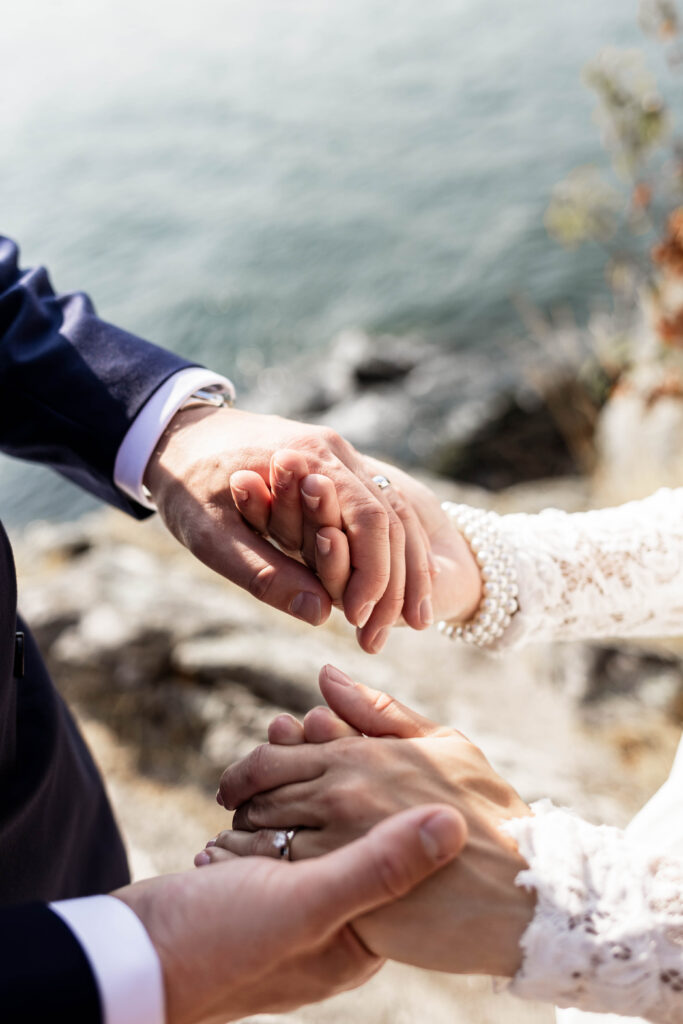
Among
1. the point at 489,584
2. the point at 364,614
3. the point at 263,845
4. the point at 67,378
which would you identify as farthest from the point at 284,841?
the point at 67,378

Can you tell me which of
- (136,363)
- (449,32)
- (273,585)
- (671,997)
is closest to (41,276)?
(136,363)

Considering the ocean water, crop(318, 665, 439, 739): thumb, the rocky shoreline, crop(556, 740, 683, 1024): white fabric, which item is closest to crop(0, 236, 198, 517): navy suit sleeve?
crop(318, 665, 439, 739): thumb

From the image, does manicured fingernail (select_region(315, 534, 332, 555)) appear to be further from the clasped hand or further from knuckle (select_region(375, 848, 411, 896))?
knuckle (select_region(375, 848, 411, 896))

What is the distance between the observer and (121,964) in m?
1.02

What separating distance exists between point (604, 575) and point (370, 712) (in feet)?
2.68

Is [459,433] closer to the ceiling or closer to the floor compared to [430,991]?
closer to the floor

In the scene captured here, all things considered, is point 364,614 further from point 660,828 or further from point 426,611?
point 660,828

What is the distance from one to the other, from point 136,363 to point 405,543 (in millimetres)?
702

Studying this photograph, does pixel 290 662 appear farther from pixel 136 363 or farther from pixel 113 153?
pixel 113 153

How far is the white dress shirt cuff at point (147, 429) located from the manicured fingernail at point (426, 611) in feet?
2.15

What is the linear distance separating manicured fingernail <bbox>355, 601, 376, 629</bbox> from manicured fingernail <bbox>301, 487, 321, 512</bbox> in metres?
0.25

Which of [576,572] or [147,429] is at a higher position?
[147,429]

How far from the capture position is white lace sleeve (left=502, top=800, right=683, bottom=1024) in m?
1.24

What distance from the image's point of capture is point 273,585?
1.68m
